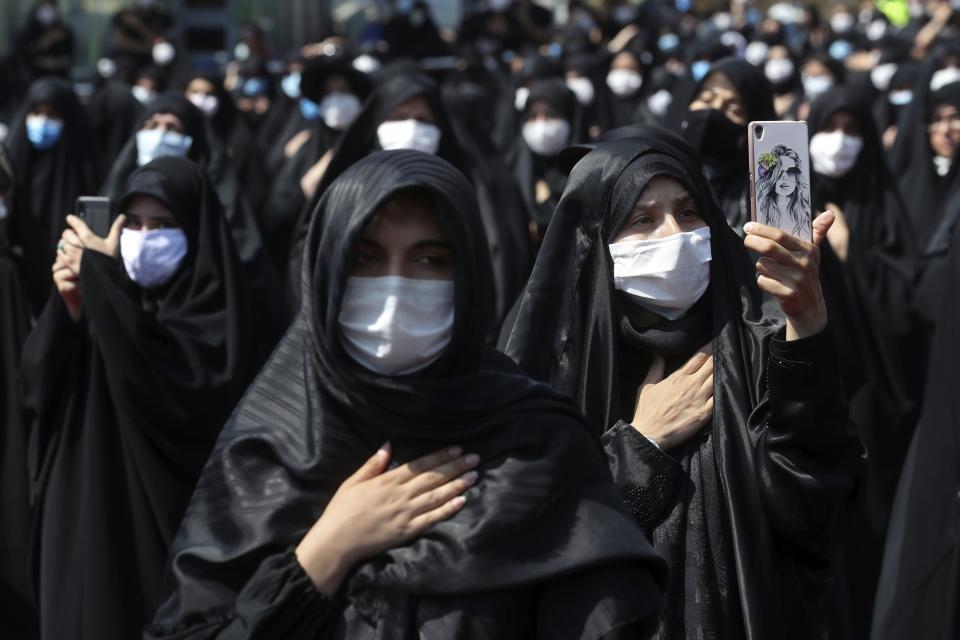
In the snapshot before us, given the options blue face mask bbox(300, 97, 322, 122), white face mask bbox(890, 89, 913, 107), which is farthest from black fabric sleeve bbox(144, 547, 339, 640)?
white face mask bbox(890, 89, 913, 107)

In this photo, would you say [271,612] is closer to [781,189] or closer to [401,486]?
[401,486]

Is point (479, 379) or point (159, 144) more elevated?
point (159, 144)

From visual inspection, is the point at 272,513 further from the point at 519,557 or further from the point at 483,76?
the point at 483,76

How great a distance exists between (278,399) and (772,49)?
10.8 meters

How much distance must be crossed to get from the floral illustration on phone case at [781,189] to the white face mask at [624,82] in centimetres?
989

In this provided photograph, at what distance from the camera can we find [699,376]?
2.97 m

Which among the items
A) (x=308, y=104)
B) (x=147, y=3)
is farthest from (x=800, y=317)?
(x=147, y=3)

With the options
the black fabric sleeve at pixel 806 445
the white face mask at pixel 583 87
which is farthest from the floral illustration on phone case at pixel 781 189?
the white face mask at pixel 583 87

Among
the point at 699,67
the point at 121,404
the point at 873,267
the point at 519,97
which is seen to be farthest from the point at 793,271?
the point at 519,97

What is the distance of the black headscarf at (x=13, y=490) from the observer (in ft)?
16.5

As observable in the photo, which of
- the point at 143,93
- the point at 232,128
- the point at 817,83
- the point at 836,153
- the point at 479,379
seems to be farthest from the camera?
the point at 143,93

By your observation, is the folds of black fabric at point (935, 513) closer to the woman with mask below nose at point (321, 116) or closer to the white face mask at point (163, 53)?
the woman with mask below nose at point (321, 116)

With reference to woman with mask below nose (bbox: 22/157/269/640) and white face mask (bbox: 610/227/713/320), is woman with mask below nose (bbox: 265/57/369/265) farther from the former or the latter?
white face mask (bbox: 610/227/713/320)

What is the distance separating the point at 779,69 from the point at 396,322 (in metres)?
10.3
